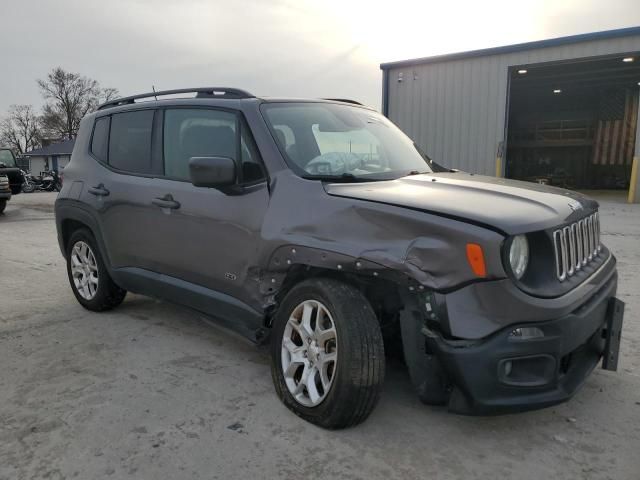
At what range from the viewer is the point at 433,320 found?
7.73ft

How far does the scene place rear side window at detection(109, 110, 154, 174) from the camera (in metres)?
4.05

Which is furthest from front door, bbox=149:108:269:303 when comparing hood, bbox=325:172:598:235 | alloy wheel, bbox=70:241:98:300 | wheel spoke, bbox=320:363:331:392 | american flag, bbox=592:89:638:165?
american flag, bbox=592:89:638:165

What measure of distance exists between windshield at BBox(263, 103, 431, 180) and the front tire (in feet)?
2.50

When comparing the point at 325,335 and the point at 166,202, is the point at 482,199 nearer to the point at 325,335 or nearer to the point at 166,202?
the point at 325,335

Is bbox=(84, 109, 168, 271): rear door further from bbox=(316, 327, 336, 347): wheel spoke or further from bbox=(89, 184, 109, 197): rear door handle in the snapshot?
bbox=(316, 327, 336, 347): wheel spoke

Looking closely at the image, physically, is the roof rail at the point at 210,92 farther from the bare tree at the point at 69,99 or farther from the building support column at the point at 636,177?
the bare tree at the point at 69,99

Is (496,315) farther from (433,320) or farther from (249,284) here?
(249,284)

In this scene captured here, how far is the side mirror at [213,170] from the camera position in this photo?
2982mm

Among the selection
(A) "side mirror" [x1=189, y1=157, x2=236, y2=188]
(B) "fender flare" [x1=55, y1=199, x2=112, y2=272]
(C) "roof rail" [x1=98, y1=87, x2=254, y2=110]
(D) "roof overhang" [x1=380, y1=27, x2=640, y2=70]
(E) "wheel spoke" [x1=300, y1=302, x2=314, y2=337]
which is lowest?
(E) "wheel spoke" [x1=300, y1=302, x2=314, y2=337]

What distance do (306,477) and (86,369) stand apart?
1.95m

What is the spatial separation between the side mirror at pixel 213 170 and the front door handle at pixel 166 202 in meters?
0.65

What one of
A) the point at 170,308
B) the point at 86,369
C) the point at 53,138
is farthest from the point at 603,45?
the point at 53,138

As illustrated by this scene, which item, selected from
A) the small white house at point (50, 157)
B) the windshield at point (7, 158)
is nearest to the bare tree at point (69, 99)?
the small white house at point (50, 157)

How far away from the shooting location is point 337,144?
3375 millimetres
